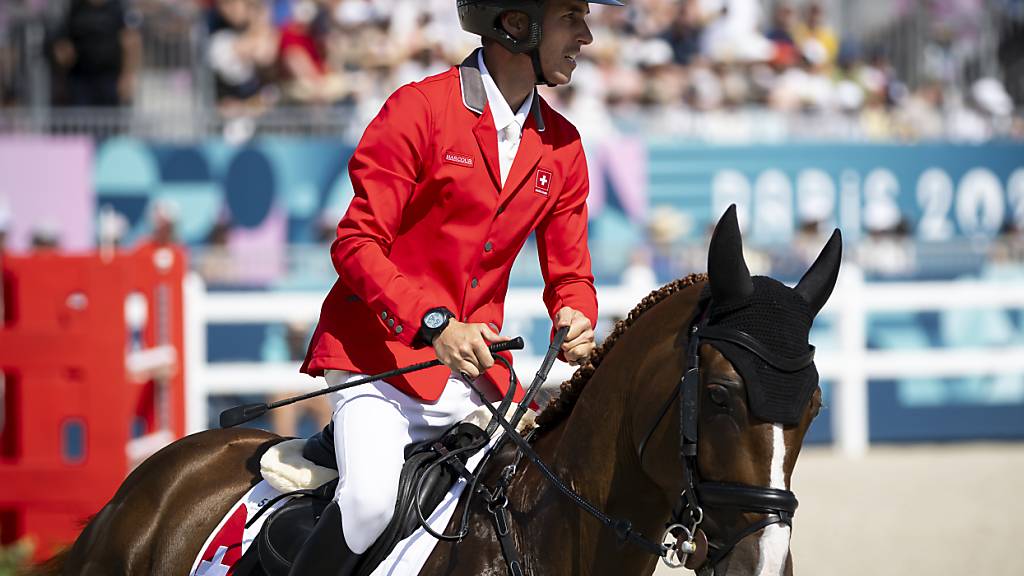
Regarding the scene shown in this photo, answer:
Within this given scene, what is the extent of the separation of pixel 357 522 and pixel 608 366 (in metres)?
0.68

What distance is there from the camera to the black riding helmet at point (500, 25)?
3031mm

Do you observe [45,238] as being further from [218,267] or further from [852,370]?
[852,370]

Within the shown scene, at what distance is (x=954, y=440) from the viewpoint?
11375 mm

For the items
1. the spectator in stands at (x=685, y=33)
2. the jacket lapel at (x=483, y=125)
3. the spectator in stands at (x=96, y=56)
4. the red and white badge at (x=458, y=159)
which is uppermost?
the spectator in stands at (x=685, y=33)

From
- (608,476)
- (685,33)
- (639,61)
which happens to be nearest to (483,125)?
(608,476)

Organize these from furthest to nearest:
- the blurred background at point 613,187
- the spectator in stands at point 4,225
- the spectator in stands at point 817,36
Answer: the spectator in stands at point 817,36, the spectator in stands at point 4,225, the blurred background at point 613,187

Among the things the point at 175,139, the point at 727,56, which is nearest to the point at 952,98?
the point at 727,56

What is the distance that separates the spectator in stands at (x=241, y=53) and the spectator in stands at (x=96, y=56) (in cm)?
83

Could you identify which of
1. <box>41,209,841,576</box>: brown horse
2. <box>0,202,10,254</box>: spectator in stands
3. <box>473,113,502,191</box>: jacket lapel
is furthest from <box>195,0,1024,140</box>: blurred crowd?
<box>41,209,841,576</box>: brown horse

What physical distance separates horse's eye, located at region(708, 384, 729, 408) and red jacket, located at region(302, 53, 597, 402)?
2.34 feet

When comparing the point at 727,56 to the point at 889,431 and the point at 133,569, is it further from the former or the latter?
the point at 133,569

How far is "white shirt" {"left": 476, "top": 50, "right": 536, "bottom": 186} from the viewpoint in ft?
10.3

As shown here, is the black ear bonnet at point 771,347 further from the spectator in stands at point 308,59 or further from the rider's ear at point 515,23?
the spectator in stands at point 308,59

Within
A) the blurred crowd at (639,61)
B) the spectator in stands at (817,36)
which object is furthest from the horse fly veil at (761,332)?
the spectator in stands at (817,36)
